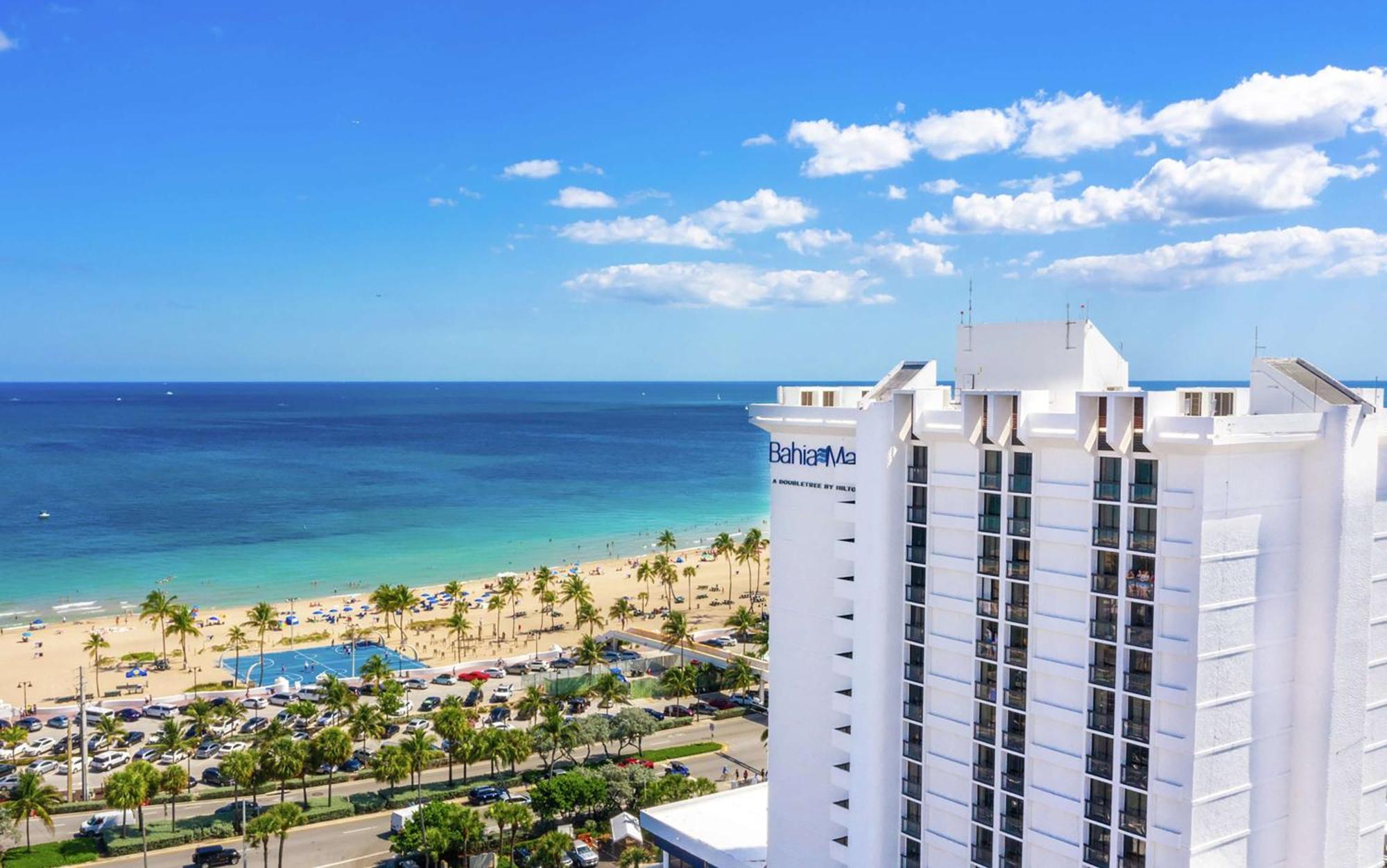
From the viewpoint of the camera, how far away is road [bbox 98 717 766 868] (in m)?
44.6

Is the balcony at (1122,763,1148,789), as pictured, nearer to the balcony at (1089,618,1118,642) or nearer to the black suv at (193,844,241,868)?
the balcony at (1089,618,1118,642)

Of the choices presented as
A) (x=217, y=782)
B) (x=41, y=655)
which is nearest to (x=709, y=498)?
(x=41, y=655)

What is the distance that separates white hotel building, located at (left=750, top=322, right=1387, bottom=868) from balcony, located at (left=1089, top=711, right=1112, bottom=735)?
51 millimetres

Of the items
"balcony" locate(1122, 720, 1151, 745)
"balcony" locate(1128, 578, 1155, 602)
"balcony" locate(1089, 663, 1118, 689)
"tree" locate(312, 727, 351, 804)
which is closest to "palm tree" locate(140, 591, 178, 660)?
"tree" locate(312, 727, 351, 804)

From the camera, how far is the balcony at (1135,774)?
79.9ft

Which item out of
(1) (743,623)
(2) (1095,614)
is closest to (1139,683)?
(2) (1095,614)

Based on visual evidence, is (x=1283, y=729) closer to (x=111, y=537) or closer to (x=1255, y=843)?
(x=1255, y=843)

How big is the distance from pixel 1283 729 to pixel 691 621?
2852 inches

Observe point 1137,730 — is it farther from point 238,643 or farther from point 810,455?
point 238,643

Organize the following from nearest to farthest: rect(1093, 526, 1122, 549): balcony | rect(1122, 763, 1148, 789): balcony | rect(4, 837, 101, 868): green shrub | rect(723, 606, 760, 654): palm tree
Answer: rect(1122, 763, 1148, 789): balcony
rect(1093, 526, 1122, 549): balcony
rect(4, 837, 101, 868): green shrub
rect(723, 606, 760, 654): palm tree

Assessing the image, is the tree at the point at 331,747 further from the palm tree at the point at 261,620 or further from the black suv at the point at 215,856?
the palm tree at the point at 261,620

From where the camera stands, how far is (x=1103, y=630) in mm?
24969

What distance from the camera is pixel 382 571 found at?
11700 centimetres

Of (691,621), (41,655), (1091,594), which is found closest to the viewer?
(1091,594)
